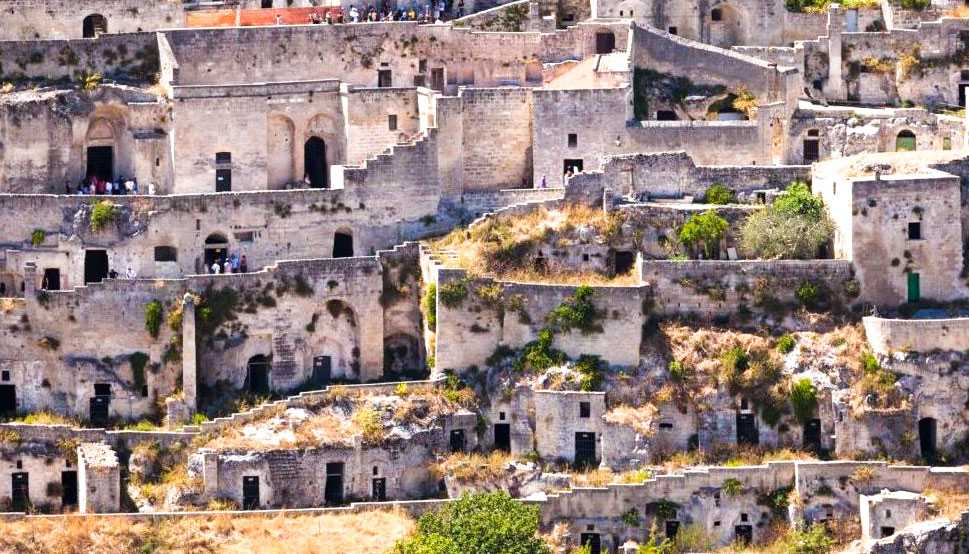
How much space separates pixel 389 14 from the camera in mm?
95875

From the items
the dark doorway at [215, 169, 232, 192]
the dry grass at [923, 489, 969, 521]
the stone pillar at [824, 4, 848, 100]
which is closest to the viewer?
the dry grass at [923, 489, 969, 521]

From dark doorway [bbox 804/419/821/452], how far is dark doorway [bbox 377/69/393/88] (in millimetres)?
16710

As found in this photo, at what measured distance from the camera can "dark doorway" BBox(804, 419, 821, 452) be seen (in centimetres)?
8512

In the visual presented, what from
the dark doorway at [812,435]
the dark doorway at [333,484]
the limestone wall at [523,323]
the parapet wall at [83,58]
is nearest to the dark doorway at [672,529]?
the dark doorway at [812,435]

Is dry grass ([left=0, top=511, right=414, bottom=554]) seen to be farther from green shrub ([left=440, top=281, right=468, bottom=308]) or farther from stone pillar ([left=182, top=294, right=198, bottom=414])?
green shrub ([left=440, top=281, right=468, bottom=308])

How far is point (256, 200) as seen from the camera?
3524 inches

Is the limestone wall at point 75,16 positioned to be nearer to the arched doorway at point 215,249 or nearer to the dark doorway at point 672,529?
the arched doorway at point 215,249

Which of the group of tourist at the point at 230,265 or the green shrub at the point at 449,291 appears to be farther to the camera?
the group of tourist at the point at 230,265

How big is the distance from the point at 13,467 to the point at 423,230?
13175 millimetres

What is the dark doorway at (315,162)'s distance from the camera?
9269 centimetres

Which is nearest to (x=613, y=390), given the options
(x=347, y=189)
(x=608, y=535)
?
(x=608, y=535)

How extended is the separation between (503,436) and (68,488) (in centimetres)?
1122

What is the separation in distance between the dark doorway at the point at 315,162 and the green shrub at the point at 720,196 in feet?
35.6

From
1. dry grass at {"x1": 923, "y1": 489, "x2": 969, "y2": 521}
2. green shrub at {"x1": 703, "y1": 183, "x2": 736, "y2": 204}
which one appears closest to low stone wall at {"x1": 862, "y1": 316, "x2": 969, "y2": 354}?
dry grass at {"x1": 923, "y1": 489, "x2": 969, "y2": 521}
